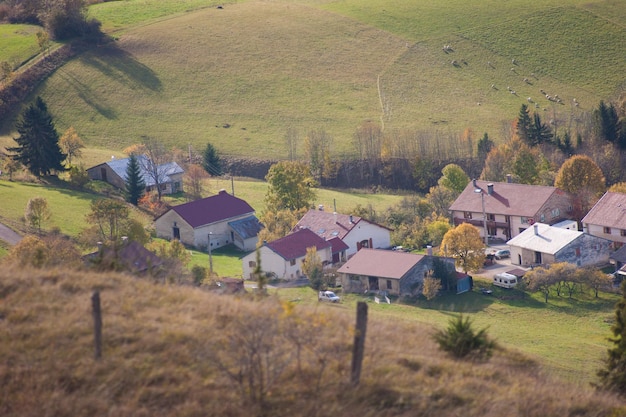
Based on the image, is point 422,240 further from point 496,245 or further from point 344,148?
point 344,148

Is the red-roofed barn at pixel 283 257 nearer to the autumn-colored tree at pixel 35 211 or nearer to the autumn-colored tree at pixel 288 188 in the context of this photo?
the autumn-colored tree at pixel 288 188

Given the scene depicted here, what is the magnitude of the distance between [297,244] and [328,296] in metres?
8.03

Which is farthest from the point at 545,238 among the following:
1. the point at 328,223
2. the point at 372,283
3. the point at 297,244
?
the point at 297,244

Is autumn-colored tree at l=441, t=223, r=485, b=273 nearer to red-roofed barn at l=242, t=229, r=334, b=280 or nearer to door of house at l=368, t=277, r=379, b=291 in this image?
door of house at l=368, t=277, r=379, b=291

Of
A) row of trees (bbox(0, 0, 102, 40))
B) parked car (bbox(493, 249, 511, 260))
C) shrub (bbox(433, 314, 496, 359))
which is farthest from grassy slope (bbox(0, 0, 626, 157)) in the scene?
shrub (bbox(433, 314, 496, 359))

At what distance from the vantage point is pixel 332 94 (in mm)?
98188

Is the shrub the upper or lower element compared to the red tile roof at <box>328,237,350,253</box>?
upper

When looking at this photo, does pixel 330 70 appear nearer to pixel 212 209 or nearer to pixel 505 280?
pixel 212 209

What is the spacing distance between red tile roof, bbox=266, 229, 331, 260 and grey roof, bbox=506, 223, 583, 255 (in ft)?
39.7

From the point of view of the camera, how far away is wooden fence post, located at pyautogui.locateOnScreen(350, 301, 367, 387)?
1700 cm

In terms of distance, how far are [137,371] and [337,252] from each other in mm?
42243

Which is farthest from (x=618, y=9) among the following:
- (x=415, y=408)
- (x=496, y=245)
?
(x=415, y=408)

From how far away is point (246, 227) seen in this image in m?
64.2

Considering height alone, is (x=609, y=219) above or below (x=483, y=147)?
below
